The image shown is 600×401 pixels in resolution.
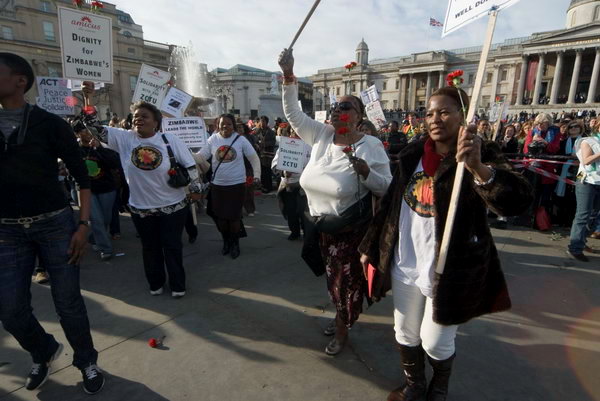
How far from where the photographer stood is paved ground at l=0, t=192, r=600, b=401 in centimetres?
241

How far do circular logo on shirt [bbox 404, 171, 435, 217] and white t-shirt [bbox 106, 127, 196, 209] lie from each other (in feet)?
8.12

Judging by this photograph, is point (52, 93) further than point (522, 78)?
No

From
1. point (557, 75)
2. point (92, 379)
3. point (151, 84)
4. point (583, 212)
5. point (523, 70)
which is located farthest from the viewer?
point (523, 70)

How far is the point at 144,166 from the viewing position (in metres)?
3.37

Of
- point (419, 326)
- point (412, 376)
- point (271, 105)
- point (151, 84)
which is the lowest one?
point (412, 376)

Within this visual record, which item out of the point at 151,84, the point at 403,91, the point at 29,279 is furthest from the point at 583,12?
the point at 29,279

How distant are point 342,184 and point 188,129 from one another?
3698 millimetres

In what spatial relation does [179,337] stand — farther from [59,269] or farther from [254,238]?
[254,238]

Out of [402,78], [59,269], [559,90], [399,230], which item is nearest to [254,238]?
[59,269]

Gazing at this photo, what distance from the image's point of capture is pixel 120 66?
4597 cm

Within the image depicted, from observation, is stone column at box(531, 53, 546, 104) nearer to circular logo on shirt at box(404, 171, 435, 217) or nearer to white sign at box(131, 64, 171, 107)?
white sign at box(131, 64, 171, 107)

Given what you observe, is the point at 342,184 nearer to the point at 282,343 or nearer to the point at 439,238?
the point at 439,238

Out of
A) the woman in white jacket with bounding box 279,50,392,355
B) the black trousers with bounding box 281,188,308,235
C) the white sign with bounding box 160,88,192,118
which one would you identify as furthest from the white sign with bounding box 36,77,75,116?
the woman in white jacket with bounding box 279,50,392,355

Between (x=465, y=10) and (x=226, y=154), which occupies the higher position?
(x=465, y=10)
